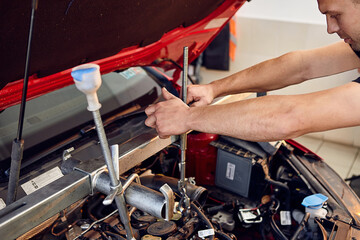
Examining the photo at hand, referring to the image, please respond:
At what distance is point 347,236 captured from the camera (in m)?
1.15

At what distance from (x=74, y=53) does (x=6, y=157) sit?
0.43 m

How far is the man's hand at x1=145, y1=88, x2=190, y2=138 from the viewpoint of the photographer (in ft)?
3.48

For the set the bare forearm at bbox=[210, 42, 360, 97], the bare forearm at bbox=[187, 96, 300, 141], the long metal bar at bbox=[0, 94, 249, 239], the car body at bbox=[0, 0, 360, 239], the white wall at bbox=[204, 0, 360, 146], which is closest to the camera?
the long metal bar at bbox=[0, 94, 249, 239]

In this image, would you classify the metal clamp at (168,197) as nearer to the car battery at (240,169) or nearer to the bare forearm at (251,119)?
the bare forearm at (251,119)

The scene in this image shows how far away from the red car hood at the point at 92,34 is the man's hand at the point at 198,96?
237 millimetres

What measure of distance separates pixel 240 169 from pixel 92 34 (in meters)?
0.79

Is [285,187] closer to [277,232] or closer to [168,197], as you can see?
[277,232]

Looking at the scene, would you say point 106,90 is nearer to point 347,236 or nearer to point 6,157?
point 6,157

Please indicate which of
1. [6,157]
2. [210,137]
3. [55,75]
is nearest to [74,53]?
[55,75]

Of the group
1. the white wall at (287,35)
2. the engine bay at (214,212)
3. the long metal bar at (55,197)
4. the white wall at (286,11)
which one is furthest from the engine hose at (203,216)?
the white wall at (286,11)

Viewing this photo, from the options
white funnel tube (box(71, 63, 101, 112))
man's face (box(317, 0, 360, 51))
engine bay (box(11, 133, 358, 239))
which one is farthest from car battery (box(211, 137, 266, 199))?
white funnel tube (box(71, 63, 101, 112))

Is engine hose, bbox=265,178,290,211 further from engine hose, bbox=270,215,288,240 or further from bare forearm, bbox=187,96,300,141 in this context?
bare forearm, bbox=187,96,300,141

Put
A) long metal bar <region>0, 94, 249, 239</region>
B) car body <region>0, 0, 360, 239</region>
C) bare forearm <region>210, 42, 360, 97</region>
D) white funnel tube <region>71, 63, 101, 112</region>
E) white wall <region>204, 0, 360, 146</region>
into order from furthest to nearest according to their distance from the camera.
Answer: white wall <region>204, 0, 360, 146</region>, bare forearm <region>210, 42, 360, 97</region>, car body <region>0, 0, 360, 239</region>, long metal bar <region>0, 94, 249, 239</region>, white funnel tube <region>71, 63, 101, 112</region>

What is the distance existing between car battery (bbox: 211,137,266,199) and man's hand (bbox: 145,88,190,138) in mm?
425
